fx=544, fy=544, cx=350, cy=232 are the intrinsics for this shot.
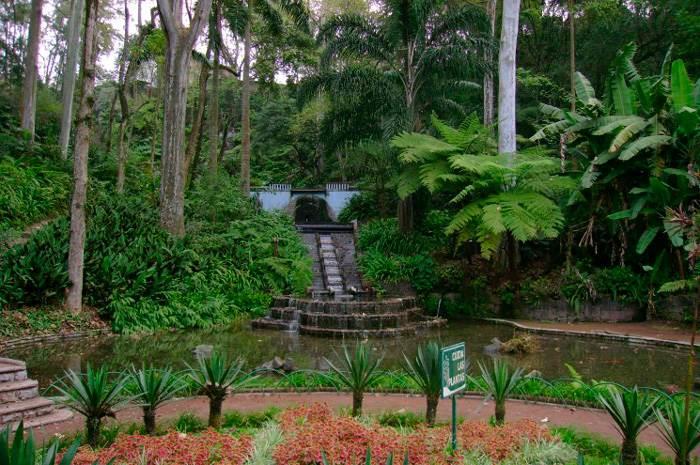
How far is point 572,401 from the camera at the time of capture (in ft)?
19.8

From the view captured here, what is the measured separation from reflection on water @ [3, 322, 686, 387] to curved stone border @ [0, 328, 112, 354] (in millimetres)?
228

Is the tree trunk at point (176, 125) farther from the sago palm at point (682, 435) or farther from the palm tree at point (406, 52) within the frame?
the sago palm at point (682, 435)

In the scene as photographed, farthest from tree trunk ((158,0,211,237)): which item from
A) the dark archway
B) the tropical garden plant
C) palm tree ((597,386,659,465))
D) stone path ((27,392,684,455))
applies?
palm tree ((597,386,659,465))

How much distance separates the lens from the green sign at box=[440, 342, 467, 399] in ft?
12.8

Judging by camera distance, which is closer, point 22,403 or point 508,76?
point 22,403

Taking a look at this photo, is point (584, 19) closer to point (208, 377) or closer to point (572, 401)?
point (572, 401)

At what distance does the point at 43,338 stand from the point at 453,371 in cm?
815

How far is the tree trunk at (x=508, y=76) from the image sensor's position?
13.4m

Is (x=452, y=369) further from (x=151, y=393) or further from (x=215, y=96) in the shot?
(x=215, y=96)

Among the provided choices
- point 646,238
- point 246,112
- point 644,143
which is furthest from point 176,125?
point 646,238

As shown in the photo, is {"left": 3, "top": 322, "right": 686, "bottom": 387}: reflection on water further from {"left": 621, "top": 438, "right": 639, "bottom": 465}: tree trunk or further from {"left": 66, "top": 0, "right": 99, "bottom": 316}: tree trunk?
{"left": 621, "top": 438, "right": 639, "bottom": 465}: tree trunk

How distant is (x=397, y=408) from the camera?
5.85 meters

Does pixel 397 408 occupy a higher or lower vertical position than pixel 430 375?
lower

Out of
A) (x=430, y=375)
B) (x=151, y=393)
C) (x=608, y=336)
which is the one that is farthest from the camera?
(x=608, y=336)
